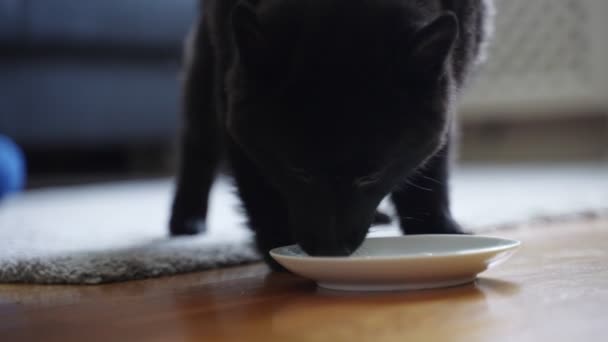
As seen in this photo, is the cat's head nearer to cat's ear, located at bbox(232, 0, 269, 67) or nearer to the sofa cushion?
cat's ear, located at bbox(232, 0, 269, 67)

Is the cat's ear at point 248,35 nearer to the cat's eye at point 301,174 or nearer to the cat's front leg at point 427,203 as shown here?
the cat's eye at point 301,174

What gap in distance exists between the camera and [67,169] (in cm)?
465

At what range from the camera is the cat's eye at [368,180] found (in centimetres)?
99

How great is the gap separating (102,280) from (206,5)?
0.58 m

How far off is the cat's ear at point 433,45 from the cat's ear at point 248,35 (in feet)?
0.63

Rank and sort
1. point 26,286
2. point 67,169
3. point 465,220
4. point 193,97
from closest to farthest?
1. point 26,286
2. point 193,97
3. point 465,220
4. point 67,169

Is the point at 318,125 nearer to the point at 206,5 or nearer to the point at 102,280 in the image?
the point at 102,280

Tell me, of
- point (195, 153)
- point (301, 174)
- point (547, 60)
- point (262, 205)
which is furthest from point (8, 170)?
point (547, 60)

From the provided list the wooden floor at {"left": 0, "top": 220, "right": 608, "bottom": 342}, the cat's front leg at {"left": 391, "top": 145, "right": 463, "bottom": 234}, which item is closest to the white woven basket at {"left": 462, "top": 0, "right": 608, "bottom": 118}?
the cat's front leg at {"left": 391, "top": 145, "right": 463, "bottom": 234}

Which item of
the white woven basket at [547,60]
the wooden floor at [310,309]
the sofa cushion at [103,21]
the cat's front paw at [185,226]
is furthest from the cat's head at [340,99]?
the white woven basket at [547,60]

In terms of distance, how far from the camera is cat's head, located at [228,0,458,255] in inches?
38.4

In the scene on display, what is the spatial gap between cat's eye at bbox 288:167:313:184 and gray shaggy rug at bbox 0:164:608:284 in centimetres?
25

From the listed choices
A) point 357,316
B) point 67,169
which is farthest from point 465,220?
point 67,169

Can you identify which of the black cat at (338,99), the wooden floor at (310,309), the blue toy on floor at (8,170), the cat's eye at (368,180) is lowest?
the blue toy on floor at (8,170)
